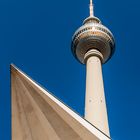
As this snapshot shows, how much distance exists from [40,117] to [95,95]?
32.4 m

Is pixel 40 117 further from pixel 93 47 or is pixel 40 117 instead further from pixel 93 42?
pixel 93 42

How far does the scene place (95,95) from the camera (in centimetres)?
4491

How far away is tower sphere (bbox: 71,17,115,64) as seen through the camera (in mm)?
59469

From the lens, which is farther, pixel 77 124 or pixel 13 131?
pixel 13 131

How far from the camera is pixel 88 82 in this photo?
49.3 m

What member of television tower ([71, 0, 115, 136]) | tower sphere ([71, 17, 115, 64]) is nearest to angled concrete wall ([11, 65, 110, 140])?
television tower ([71, 0, 115, 136])

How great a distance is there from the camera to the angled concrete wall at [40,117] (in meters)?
10.1

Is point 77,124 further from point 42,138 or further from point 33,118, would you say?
point 33,118

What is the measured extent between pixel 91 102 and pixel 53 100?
32.1 meters

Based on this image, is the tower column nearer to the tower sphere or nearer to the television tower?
the television tower

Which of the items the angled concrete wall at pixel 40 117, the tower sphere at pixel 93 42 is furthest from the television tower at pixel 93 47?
the angled concrete wall at pixel 40 117

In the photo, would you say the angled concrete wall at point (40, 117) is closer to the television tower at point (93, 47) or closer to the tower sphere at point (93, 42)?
the television tower at point (93, 47)

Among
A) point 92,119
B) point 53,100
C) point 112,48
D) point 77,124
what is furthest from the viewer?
point 112,48

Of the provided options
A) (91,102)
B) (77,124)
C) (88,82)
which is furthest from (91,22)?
(77,124)
